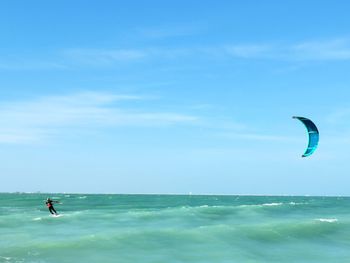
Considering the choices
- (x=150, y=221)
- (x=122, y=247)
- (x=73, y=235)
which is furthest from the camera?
(x=150, y=221)

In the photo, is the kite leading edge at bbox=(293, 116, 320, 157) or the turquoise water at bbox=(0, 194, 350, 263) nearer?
the turquoise water at bbox=(0, 194, 350, 263)

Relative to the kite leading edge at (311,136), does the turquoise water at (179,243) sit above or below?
below

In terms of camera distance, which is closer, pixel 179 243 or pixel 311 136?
pixel 311 136

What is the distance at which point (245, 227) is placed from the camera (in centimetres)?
2667

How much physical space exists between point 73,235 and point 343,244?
11772 millimetres

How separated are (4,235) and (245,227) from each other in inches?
456

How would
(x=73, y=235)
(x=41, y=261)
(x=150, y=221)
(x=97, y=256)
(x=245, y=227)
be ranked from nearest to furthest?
(x=41, y=261)
(x=97, y=256)
(x=73, y=235)
(x=245, y=227)
(x=150, y=221)

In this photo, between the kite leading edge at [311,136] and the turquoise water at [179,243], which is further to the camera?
the kite leading edge at [311,136]

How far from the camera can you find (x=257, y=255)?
1916 centimetres

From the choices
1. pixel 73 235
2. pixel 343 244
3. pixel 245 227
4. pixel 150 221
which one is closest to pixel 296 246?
pixel 343 244

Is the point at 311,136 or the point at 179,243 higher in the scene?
the point at 311,136

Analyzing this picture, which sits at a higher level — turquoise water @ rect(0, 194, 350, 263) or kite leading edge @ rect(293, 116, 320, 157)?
kite leading edge @ rect(293, 116, 320, 157)

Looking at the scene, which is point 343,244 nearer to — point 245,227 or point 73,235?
point 245,227

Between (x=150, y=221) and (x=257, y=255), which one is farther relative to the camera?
(x=150, y=221)
